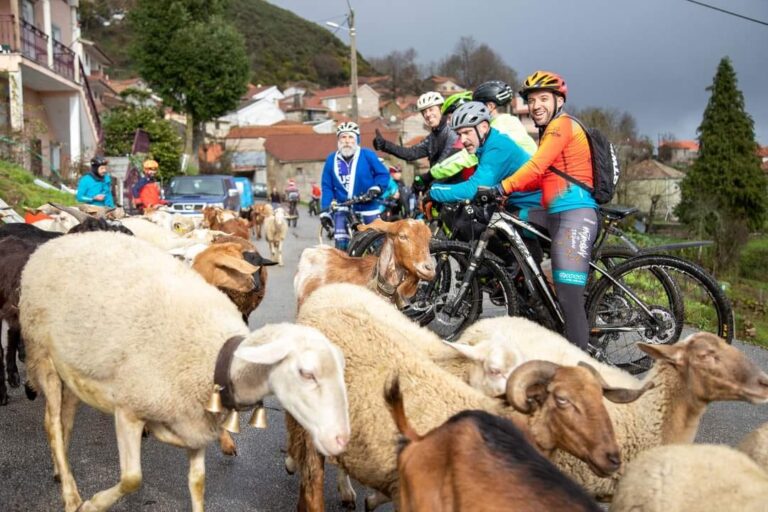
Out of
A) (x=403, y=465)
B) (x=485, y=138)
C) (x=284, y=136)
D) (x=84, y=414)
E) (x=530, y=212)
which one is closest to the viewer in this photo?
(x=403, y=465)

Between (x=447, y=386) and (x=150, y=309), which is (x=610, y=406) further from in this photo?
(x=150, y=309)

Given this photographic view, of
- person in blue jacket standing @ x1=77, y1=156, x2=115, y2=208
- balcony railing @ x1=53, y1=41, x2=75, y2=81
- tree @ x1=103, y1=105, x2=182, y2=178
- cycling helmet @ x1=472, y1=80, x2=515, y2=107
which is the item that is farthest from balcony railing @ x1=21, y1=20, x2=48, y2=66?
A: cycling helmet @ x1=472, y1=80, x2=515, y2=107

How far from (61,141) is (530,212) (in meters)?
33.9

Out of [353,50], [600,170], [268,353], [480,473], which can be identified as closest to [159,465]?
[268,353]

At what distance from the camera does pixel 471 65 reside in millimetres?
138375

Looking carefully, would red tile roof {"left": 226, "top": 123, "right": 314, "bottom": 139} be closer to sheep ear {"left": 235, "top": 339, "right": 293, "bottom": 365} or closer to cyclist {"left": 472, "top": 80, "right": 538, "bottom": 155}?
cyclist {"left": 472, "top": 80, "right": 538, "bottom": 155}

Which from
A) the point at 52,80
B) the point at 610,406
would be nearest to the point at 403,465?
the point at 610,406

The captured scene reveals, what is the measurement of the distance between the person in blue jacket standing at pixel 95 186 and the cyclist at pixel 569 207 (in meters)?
9.59

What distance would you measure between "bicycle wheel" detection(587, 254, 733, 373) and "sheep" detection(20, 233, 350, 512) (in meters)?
3.73

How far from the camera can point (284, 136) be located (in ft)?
302

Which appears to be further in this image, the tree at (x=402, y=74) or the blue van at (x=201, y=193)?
the tree at (x=402, y=74)

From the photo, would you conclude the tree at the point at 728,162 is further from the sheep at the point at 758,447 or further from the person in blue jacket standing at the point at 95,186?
the sheep at the point at 758,447

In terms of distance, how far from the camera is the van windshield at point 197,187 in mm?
24047

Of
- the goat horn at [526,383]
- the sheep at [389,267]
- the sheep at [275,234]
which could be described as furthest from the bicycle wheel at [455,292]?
the sheep at [275,234]
